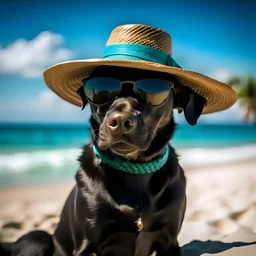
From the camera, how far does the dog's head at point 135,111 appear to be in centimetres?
164

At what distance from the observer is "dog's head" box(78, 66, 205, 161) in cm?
164

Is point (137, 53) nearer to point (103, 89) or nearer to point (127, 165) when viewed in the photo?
point (103, 89)

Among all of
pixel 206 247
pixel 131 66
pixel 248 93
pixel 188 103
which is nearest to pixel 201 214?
pixel 206 247

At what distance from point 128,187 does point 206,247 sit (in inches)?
45.9

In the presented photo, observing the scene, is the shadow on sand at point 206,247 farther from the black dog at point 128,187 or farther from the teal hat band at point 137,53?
the teal hat band at point 137,53

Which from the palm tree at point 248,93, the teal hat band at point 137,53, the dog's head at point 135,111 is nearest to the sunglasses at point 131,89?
the dog's head at point 135,111

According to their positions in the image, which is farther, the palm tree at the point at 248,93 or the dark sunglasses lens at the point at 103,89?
the palm tree at the point at 248,93

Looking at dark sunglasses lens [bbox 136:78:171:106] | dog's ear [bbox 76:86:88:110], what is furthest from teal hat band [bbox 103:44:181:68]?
dog's ear [bbox 76:86:88:110]

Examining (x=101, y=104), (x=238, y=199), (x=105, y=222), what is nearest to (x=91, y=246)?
(x=105, y=222)

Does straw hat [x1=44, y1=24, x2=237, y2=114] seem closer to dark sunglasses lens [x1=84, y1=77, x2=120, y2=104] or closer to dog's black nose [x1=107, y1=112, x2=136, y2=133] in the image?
dark sunglasses lens [x1=84, y1=77, x2=120, y2=104]

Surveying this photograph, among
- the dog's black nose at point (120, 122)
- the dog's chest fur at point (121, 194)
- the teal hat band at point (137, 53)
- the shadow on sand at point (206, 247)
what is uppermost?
the teal hat band at point (137, 53)

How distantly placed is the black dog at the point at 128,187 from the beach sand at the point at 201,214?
837 millimetres

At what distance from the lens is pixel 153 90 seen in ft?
5.88

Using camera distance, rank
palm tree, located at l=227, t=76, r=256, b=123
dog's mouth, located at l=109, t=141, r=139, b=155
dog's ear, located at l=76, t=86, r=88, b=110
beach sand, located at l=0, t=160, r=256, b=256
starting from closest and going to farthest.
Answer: dog's mouth, located at l=109, t=141, r=139, b=155, dog's ear, located at l=76, t=86, r=88, b=110, beach sand, located at l=0, t=160, r=256, b=256, palm tree, located at l=227, t=76, r=256, b=123
